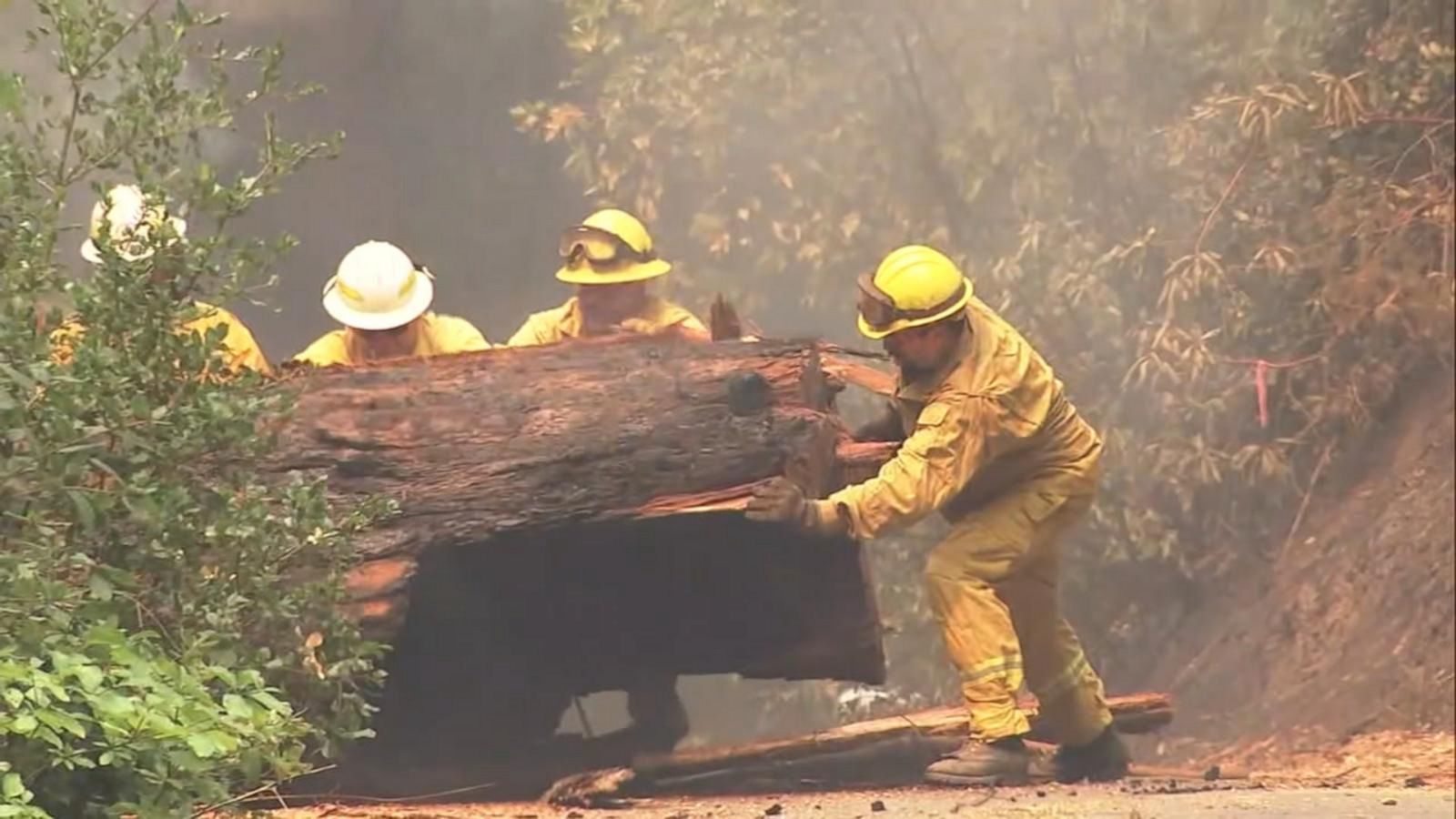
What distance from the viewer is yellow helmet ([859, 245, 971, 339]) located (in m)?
4.57

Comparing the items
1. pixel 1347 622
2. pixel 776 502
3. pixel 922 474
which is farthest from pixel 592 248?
Result: pixel 1347 622

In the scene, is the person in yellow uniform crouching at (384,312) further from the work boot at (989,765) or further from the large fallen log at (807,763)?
the work boot at (989,765)

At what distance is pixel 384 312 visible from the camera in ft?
15.5

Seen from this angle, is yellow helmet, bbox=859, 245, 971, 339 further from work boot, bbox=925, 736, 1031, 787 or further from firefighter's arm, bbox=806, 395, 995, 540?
work boot, bbox=925, 736, 1031, 787

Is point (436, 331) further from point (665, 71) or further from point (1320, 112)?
point (1320, 112)

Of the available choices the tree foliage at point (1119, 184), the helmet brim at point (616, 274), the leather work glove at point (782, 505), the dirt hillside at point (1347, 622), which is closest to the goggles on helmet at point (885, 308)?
the tree foliage at point (1119, 184)

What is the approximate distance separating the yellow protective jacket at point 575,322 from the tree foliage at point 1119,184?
0.18 metres

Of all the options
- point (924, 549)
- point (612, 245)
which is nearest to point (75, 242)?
point (612, 245)

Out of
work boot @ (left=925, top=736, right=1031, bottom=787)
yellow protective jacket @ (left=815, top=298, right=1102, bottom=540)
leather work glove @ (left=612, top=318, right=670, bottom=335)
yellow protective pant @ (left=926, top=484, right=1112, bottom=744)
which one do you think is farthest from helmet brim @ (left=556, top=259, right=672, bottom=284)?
work boot @ (left=925, top=736, right=1031, bottom=787)

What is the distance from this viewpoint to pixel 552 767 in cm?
473

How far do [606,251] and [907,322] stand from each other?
94 cm

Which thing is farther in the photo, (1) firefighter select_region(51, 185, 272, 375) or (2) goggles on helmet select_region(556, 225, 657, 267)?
(2) goggles on helmet select_region(556, 225, 657, 267)

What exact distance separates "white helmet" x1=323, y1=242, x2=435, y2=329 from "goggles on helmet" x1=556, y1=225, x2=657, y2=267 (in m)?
0.44

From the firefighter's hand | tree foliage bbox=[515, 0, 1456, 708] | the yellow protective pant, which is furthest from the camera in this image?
tree foliage bbox=[515, 0, 1456, 708]
